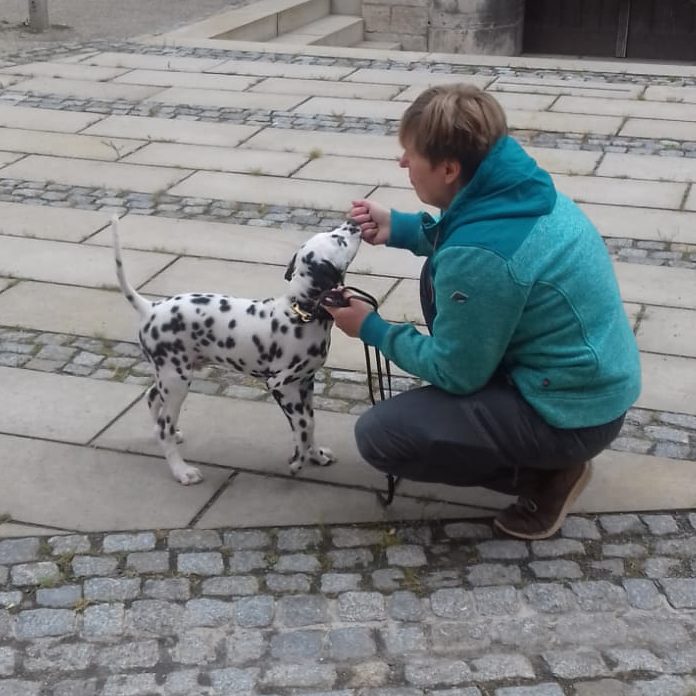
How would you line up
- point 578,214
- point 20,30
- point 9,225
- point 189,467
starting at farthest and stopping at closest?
point 20,30 < point 9,225 < point 189,467 < point 578,214

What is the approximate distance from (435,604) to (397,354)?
722 mm

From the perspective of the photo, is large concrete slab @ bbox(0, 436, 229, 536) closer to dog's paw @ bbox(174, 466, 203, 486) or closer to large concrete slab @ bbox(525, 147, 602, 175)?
dog's paw @ bbox(174, 466, 203, 486)

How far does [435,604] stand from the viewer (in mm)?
3350

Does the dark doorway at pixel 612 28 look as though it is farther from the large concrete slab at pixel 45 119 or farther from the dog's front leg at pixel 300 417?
the dog's front leg at pixel 300 417

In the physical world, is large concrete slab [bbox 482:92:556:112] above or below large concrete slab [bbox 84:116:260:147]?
above


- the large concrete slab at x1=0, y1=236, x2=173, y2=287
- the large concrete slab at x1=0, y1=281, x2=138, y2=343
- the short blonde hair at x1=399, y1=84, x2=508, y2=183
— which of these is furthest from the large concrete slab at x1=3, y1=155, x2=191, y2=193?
the short blonde hair at x1=399, y1=84, x2=508, y2=183

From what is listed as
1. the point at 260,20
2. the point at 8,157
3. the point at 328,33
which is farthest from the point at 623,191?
the point at 328,33

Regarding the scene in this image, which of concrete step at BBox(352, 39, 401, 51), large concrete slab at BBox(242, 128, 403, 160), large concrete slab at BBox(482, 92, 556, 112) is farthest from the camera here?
concrete step at BBox(352, 39, 401, 51)

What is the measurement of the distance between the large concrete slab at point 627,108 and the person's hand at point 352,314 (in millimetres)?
5773

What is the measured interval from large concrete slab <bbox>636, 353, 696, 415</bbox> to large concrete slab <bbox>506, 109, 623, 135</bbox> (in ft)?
12.1

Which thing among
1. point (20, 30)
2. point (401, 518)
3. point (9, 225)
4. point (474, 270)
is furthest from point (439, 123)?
point (20, 30)

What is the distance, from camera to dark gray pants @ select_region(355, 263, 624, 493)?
3.41 meters

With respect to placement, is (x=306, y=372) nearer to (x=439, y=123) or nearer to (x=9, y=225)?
(x=439, y=123)

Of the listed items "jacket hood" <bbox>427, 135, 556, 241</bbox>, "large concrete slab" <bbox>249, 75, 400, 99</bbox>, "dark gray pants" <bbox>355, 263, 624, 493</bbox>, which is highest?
"jacket hood" <bbox>427, 135, 556, 241</bbox>
